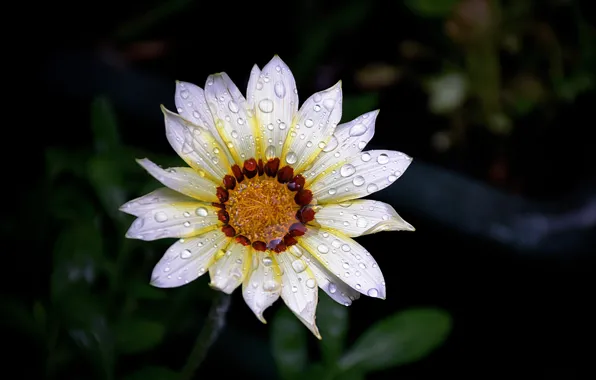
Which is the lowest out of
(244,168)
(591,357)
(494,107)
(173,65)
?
(591,357)

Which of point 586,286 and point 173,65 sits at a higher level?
point 173,65

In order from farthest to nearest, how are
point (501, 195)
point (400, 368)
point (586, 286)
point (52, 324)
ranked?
point (400, 368), point (586, 286), point (501, 195), point (52, 324)

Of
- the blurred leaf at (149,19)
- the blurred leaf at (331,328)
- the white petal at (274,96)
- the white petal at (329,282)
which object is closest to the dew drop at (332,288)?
the white petal at (329,282)

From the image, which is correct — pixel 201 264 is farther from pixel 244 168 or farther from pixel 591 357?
pixel 591 357

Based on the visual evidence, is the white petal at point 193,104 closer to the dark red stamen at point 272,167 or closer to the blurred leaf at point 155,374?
the dark red stamen at point 272,167

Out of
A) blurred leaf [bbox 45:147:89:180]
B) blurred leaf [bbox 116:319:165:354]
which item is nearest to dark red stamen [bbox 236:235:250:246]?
blurred leaf [bbox 116:319:165:354]

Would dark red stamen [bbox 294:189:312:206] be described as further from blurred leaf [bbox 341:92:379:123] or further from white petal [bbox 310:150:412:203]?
blurred leaf [bbox 341:92:379:123]

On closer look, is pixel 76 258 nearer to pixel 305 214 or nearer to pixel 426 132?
pixel 305 214

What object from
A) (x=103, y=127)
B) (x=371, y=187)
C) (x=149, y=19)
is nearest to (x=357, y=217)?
(x=371, y=187)

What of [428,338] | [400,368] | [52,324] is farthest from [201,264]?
[400,368]
